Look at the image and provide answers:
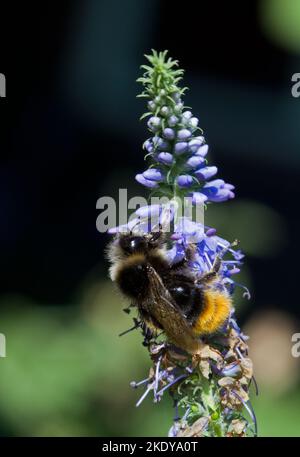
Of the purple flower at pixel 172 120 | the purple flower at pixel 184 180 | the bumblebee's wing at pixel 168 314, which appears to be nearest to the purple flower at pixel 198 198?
the purple flower at pixel 184 180

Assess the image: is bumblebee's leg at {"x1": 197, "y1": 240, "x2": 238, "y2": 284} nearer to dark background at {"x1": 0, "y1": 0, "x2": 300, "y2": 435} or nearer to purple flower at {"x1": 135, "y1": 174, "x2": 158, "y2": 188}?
purple flower at {"x1": 135, "y1": 174, "x2": 158, "y2": 188}

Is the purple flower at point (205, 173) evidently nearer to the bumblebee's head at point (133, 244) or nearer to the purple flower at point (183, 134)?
the purple flower at point (183, 134)

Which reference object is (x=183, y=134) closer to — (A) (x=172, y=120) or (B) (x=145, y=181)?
(A) (x=172, y=120)

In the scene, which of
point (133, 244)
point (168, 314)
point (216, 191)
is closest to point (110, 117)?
point (133, 244)

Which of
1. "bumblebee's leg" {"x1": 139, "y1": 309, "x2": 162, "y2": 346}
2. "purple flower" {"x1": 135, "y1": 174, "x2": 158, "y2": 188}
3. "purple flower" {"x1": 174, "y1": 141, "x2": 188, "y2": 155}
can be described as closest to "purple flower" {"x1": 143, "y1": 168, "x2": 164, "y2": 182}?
"purple flower" {"x1": 135, "y1": 174, "x2": 158, "y2": 188}

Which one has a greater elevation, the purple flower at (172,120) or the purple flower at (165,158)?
the purple flower at (172,120)

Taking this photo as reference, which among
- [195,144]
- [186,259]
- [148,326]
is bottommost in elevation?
[148,326]

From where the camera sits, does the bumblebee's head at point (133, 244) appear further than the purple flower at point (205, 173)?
Yes
